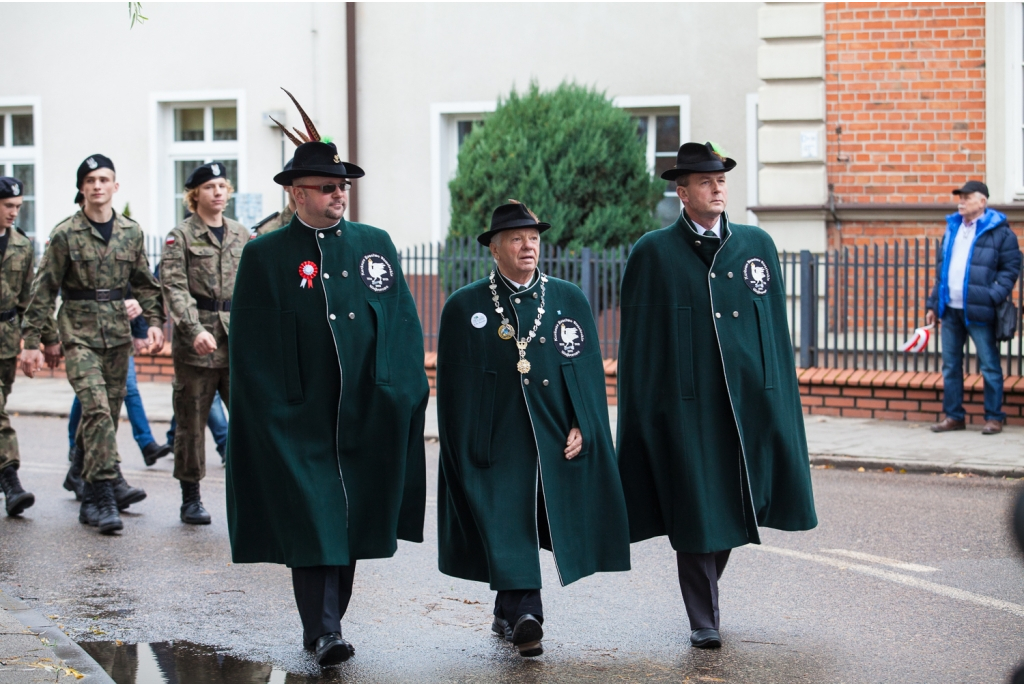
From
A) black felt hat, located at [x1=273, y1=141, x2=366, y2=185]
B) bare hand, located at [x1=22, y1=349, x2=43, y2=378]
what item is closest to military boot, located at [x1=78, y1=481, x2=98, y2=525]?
bare hand, located at [x1=22, y1=349, x2=43, y2=378]

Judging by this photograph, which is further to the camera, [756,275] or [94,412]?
[94,412]

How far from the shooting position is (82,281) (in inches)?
313

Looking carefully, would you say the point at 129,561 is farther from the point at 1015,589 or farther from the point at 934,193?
→ the point at 934,193

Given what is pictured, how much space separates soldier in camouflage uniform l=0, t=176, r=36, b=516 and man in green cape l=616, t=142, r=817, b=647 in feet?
14.4

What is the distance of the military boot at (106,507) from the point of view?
7660 mm

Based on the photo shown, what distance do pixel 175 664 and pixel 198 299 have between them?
3210mm

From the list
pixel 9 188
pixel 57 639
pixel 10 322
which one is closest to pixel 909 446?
pixel 10 322

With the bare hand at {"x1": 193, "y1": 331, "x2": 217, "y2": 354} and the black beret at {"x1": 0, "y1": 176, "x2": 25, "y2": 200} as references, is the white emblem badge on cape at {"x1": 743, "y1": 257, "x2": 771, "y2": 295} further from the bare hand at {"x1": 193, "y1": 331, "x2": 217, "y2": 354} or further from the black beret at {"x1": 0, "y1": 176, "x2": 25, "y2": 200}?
the black beret at {"x1": 0, "y1": 176, "x2": 25, "y2": 200}

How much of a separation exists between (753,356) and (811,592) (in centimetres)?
140

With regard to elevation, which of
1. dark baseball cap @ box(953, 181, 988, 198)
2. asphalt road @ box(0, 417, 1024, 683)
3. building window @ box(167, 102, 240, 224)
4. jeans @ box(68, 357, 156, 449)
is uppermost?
building window @ box(167, 102, 240, 224)

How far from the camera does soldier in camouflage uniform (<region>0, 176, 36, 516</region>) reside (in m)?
8.19

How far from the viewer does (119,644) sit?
5492mm

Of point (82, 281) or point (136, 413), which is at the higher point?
point (82, 281)

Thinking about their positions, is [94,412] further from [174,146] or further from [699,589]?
[174,146]
